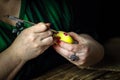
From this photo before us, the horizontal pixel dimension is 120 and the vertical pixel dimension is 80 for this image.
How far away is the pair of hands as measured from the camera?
1.20 meters

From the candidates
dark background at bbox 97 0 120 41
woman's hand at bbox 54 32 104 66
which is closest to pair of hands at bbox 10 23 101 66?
woman's hand at bbox 54 32 104 66

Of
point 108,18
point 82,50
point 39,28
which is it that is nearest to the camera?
point 39,28

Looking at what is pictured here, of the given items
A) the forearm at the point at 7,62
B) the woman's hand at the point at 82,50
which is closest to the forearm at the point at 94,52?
the woman's hand at the point at 82,50

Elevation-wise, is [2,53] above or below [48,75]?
above

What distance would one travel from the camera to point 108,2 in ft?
6.97

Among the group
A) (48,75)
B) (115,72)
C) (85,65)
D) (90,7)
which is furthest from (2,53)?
(90,7)

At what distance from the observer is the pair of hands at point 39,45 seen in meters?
1.20

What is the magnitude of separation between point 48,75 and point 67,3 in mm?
470

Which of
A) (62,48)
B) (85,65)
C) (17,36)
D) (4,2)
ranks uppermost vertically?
(4,2)

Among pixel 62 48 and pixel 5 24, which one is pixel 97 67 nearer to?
pixel 62 48

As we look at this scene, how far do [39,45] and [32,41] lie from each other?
0.11 ft

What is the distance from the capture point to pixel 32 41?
1.21m

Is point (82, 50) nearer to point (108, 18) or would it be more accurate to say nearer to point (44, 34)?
point (44, 34)

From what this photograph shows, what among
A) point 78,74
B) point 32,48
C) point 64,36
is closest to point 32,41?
point 32,48
